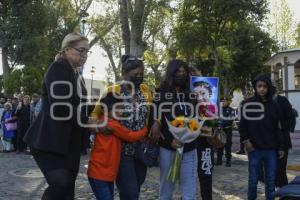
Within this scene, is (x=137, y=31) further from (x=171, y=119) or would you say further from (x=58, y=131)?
(x=58, y=131)

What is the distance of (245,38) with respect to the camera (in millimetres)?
36688

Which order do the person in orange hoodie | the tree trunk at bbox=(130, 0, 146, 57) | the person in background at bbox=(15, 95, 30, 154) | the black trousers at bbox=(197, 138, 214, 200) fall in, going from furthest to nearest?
the person in background at bbox=(15, 95, 30, 154)
the tree trunk at bbox=(130, 0, 146, 57)
the black trousers at bbox=(197, 138, 214, 200)
the person in orange hoodie

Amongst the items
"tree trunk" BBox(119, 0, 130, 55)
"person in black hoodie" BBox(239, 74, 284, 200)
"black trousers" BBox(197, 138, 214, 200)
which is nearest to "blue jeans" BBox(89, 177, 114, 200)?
"black trousers" BBox(197, 138, 214, 200)

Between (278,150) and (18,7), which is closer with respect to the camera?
(278,150)

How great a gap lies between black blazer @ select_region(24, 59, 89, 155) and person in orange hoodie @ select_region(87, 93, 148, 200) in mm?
370

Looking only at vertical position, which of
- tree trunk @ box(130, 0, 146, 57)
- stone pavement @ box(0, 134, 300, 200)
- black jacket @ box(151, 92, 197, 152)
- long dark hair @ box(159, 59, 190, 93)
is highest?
tree trunk @ box(130, 0, 146, 57)

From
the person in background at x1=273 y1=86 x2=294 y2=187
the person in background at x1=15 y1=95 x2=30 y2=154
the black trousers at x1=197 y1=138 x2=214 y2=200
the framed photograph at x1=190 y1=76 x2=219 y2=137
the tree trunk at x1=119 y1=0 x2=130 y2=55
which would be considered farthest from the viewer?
the person in background at x1=15 y1=95 x2=30 y2=154

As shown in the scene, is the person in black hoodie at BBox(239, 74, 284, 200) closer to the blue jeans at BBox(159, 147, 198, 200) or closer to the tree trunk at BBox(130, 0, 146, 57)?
the blue jeans at BBox(159, 147, 198, 200)

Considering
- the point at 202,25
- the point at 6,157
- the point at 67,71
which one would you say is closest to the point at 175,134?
the point at 67,71

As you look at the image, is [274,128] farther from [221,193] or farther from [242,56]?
[242,56]

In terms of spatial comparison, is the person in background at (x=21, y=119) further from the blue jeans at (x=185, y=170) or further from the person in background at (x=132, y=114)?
the person in background at (x=132, y=114)

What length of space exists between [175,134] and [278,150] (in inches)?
72.6

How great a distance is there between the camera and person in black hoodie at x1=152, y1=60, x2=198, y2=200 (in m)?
4.83

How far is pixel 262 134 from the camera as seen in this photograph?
A: 232 inches
